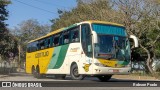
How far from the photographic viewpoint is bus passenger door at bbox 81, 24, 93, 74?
18531mm

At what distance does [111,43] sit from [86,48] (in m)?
1.47

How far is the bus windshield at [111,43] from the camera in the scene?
18141mm

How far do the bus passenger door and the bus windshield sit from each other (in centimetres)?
46

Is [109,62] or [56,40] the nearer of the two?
[109,62]

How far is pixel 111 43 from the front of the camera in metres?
18.3

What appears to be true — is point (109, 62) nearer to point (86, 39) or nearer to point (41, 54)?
point (86, 39)

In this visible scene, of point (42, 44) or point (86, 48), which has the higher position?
point (42, 44)

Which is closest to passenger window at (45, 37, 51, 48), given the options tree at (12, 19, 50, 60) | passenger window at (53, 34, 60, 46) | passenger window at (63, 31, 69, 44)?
passenger window at (53, 34, 60, 46)

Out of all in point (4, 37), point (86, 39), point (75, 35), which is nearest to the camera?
point (86, 39)

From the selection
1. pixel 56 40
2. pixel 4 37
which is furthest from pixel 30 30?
pixel 56 40

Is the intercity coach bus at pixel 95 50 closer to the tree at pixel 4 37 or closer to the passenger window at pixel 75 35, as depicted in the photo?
the passenger window at pixel 75 35

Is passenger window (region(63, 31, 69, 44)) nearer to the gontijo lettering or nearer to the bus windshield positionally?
the bus windshield

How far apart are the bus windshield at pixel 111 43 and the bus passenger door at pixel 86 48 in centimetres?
46

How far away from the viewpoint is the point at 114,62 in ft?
60.2
